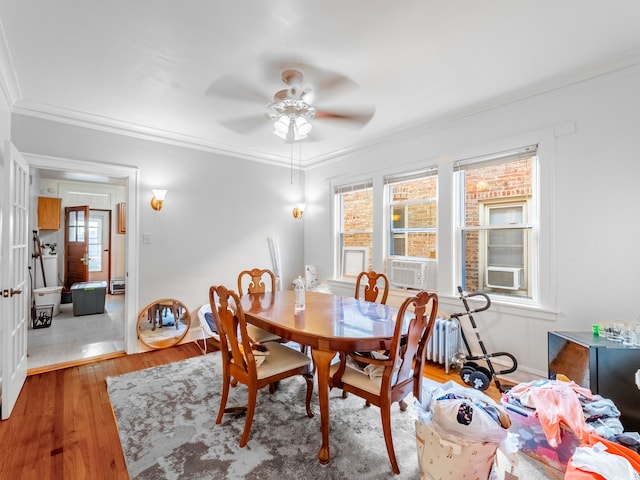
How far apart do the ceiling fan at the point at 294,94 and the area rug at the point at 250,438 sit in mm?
2229

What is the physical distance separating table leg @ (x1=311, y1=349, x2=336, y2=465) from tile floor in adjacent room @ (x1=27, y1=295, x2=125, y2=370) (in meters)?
3.03

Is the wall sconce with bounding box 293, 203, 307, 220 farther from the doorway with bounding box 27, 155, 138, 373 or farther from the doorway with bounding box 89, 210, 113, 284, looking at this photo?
the doorway with bounding box 89, 210, 113, 284

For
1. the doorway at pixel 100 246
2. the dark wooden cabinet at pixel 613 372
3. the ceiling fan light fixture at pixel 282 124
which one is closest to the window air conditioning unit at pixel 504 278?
the dark wooden cabinet at pixel 613 372

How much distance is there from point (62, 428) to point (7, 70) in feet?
8.85

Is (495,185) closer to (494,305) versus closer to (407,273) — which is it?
(494,305)

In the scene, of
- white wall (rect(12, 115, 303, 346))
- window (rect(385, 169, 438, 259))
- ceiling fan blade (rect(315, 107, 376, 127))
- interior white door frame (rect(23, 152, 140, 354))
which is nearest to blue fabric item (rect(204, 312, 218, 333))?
white wall (rect(12, 115, 303, 346))

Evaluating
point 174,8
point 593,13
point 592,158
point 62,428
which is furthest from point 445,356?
point 174,8

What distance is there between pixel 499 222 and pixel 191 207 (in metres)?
3.60

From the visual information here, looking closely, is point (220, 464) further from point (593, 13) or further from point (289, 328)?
point (593, 13)

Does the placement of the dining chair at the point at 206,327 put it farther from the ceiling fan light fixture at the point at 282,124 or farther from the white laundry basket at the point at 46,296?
the white laundry basket at the point at 46,296

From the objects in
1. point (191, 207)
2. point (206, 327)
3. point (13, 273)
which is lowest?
point (206, 327)

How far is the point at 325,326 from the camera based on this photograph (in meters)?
2.04

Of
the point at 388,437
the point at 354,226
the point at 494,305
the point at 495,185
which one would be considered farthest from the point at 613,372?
the point at 354,226

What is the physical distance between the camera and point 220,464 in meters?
1.79
